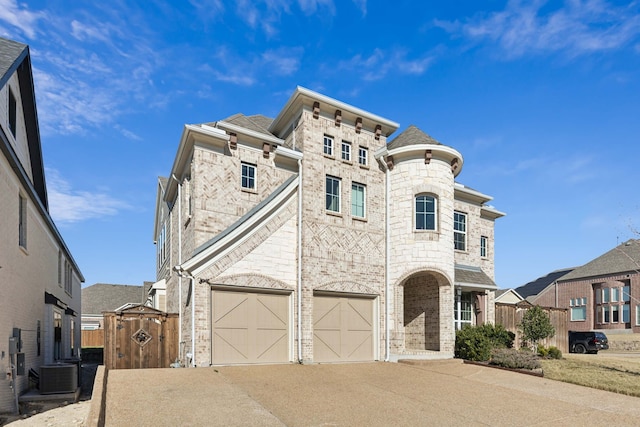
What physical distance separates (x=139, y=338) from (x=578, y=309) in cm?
4448

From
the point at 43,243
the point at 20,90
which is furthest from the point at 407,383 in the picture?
the point at 20,90

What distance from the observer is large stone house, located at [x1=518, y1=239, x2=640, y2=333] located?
39844mm

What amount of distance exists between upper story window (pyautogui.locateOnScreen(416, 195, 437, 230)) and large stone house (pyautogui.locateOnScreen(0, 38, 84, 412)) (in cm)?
1374

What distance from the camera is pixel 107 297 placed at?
49812 mm

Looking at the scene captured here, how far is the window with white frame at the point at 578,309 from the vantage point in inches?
1767

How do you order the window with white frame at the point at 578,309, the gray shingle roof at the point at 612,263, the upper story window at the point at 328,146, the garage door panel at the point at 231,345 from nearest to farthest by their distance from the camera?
the garage door panel at the point at 231,345
the upper story window at the point at 328,146
the gray shingle roof at the point at 612,263
the window with white frame at the point at 578,309

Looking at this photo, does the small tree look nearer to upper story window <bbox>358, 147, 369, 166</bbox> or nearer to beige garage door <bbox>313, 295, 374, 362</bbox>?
beige garage door <bbox>313, 295, 374, 362</bbox>

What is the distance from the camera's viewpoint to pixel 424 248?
18.2m

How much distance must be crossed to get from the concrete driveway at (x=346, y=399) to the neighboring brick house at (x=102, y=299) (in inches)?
1473

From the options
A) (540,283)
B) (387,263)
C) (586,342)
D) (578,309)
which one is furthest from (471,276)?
(540,283)

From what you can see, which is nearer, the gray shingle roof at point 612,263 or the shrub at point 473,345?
the shrub at point 473,345

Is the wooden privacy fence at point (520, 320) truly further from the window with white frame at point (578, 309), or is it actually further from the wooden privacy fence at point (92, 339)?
the wooden privacy fence at point (92, 339)

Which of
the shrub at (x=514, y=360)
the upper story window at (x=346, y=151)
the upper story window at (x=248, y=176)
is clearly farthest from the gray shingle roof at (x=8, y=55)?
the shrub at (x=514, y=360)

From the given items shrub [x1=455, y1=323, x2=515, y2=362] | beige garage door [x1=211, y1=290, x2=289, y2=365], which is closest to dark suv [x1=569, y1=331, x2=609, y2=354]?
shrub [x1=455, y1=323, x2=515, y2=362]
